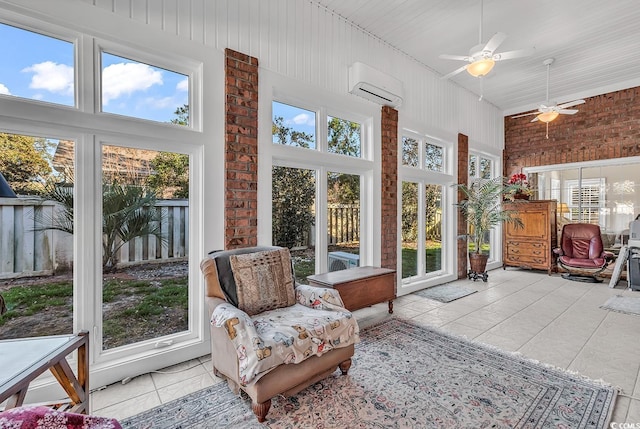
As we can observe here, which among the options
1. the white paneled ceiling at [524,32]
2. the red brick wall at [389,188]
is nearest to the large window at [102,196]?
the white paneled ceiling at [524,32]

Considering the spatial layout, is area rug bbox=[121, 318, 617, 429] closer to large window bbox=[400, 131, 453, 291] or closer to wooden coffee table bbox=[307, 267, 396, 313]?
wooden coffee table bbox=[307, 267, 396, 313]

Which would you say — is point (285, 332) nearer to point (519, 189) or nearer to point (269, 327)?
point (269, 327)

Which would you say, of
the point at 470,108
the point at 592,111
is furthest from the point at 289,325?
the point at 592,111

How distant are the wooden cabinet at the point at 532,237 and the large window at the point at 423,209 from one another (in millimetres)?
1982

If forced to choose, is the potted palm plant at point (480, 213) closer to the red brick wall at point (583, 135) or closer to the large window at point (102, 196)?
the red brick wall at point (583, 135)

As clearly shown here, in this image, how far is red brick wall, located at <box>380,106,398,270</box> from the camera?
4359mm

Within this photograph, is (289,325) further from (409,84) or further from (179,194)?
(409,84)

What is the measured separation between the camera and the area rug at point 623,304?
387 cm

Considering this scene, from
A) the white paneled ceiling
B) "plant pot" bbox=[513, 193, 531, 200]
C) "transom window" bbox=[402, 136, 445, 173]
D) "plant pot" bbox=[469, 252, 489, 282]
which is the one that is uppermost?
the white paneled ceiling

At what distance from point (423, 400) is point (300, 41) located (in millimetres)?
3551

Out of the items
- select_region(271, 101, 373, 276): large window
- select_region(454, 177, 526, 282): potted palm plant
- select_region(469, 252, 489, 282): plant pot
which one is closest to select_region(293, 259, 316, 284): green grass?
select_region(271, 101, 373, 276): large window

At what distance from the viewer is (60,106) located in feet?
7.01

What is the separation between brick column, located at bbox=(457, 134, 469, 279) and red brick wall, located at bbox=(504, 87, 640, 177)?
200 cm

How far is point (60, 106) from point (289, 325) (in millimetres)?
2173
